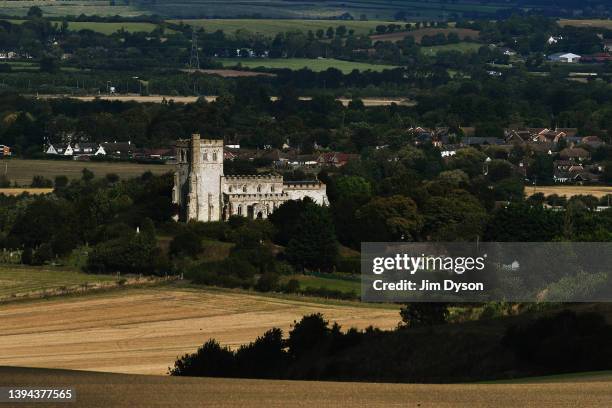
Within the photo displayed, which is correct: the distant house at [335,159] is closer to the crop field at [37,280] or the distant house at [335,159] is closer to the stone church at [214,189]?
the stone church at [214,189]

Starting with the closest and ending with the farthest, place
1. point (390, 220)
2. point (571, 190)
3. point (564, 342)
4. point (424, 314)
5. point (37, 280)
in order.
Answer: point (564, 342) → point (424, 314) → point (37, 280) → point (390, 220) → point (571, 190)

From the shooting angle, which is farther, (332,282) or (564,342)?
(332,282)

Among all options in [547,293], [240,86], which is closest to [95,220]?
[547,293]

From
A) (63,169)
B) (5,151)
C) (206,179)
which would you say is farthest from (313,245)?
(5,151)

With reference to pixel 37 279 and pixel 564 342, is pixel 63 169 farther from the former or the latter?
pixel 564 342

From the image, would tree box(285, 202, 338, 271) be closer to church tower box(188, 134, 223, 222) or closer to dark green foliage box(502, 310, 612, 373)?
church tower box(188, 134, 223, 222)

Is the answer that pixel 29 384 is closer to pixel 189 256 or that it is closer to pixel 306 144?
pixel 189 256

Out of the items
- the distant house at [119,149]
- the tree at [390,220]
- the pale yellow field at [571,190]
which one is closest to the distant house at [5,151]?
the distant house at [119,149]
